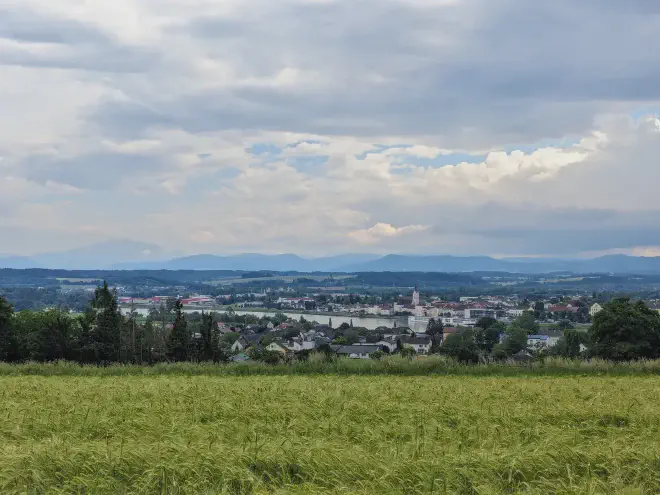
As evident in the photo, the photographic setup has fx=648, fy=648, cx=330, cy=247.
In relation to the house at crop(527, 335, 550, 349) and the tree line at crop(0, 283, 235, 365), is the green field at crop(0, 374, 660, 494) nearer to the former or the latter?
the tree line at crop(0, 283, 235, 365)

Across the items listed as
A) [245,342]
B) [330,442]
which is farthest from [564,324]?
[330,442]

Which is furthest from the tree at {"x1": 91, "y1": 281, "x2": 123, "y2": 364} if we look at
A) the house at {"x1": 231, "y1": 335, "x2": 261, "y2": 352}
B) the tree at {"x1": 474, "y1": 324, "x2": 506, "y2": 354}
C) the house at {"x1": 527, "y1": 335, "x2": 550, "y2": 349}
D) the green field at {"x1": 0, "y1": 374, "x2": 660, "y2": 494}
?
the house at {"x1": 527, "y1": 335, "x2": 550, "y2": 349}

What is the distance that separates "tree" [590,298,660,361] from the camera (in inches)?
1547

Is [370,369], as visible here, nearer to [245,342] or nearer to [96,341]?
[96,341]

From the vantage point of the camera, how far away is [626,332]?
40.3 m

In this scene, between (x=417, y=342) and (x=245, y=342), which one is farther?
(x=245, y=342)

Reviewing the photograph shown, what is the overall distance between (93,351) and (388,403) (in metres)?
34.5

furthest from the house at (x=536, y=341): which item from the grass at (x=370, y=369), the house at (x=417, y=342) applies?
the grass at (x=370, y=369)

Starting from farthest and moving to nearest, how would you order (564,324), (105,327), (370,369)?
(564,324) → (105,327) → (370,369)

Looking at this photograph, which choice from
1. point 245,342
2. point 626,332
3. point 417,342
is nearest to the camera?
point 626,332

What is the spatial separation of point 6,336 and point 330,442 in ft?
131

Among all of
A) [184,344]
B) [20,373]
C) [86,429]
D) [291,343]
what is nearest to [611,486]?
[86,429]

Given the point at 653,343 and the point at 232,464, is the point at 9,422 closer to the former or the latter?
the point at 232,464

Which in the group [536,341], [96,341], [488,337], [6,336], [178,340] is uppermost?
[6,336]
